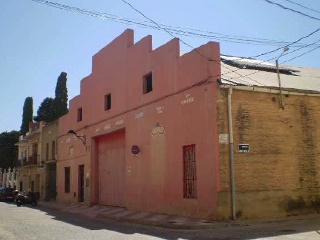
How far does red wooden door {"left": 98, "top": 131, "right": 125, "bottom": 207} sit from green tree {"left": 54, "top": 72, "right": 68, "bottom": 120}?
23941 millimetres

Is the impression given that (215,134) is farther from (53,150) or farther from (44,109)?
(44,109)

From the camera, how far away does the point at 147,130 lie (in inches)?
704

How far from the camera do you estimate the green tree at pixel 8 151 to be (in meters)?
59.0

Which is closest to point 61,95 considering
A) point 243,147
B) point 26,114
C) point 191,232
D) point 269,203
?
point 26,114

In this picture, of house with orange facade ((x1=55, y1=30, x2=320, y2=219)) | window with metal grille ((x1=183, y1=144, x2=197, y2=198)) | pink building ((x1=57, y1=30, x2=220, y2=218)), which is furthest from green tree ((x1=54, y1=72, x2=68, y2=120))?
window with metal grille ((x1=183, y1=144, x2=197, y2=198))

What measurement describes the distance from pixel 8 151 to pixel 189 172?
51.2 m

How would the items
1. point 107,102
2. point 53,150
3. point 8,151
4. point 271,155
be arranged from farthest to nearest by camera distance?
1. point 8,151
2. point 53,150
3. point 107,102
4. point 271,155

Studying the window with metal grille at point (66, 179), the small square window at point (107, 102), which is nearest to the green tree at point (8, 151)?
the window with metal grille at point (66, 179)

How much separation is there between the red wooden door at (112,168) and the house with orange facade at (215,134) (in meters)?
0.54

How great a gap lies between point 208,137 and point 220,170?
1.30 meters

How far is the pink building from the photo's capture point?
46.1 ft

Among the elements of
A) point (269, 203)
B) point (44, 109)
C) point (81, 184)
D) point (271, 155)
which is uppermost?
point (44, 109)

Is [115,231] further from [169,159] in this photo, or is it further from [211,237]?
[169,159]

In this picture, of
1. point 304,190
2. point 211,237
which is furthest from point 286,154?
point 211,237
